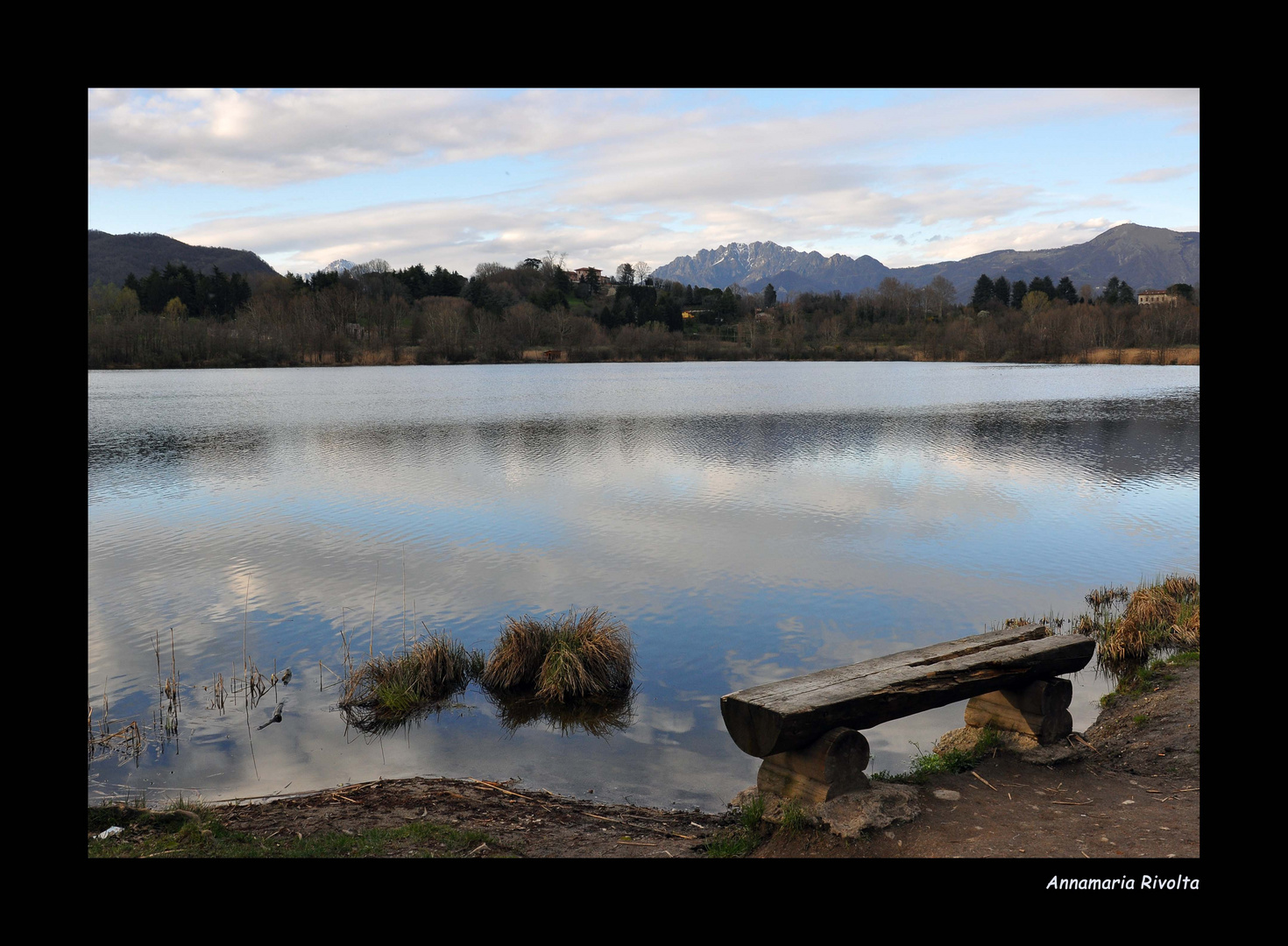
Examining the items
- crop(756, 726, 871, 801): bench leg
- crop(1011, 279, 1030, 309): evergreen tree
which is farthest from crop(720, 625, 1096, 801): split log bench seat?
crop(1011, 279, 1030, 309): evergreen tree

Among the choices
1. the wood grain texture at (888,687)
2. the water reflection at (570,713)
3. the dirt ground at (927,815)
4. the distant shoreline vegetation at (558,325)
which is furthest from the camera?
the distant shoreline vegetation at (558,325)

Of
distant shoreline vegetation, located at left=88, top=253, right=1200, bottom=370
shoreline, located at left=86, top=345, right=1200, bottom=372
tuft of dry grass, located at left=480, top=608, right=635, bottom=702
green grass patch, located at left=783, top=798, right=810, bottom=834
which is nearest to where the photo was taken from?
green grass patch, located at left=783, top=798, right=810, bottom=834

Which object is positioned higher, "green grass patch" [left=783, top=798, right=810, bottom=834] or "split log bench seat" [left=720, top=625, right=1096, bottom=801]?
"split log bench seat" [left=720, top=625, right=1096, bottom=801]

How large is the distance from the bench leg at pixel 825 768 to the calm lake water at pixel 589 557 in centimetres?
167

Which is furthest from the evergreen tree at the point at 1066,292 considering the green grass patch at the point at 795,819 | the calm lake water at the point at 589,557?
the green grass patch at the point at 795,819

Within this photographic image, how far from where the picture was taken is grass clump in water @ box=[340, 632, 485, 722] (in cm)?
1064

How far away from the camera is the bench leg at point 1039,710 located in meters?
7.57

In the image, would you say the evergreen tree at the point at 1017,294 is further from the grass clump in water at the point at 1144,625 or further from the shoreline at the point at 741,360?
the grass clump in water at the point at 1144,625

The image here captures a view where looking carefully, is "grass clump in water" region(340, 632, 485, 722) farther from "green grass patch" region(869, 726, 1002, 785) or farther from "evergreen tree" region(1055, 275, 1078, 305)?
"evergreen tree" region(1055, 275, 1078, 305)

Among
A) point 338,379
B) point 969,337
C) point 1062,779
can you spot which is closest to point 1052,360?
point 969,337

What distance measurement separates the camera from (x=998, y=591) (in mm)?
15539

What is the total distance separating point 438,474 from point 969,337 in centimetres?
11550

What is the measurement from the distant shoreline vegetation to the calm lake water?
230 ft
